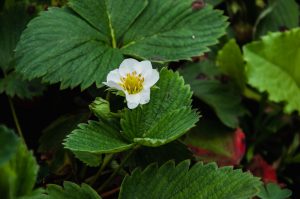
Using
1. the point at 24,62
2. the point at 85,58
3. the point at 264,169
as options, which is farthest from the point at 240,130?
the point at 24,62

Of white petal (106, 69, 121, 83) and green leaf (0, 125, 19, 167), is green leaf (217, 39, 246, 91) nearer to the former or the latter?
white petal (106, 69, 121, 83)

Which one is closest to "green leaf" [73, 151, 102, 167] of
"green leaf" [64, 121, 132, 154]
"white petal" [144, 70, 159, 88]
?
"green leaf" [64, 121, 132, 154]

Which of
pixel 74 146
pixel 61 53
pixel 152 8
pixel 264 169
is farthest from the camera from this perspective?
pixel 264 169

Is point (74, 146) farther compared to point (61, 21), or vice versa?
point (61, 21)

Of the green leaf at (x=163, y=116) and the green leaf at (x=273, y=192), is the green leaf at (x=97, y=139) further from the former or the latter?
the green leaf at (x=273, y=192)

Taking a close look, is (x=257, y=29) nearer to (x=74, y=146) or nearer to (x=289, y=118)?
(x=289, y=118)
